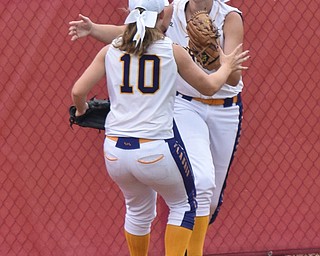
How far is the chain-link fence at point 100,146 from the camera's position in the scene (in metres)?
6.11

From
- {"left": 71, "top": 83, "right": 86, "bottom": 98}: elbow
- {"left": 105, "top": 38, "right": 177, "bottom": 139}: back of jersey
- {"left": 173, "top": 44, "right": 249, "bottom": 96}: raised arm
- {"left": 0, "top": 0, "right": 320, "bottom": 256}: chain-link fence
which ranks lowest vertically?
{"left": 0, "top": 0, "right": 320, "bottom": 256}: chain-link fence

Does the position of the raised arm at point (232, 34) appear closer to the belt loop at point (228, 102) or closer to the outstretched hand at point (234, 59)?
the belt loop at point (228, 102)

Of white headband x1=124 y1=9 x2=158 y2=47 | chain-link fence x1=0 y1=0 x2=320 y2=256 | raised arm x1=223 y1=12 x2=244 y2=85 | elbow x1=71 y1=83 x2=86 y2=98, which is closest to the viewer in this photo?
white headband x1=124 y1=9 x2=158 y2=47

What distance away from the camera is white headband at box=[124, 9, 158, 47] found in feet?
14.0

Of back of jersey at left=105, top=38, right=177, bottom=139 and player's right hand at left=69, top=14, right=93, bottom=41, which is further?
player's right hand at left=69, top=14, right=93, bottom=41

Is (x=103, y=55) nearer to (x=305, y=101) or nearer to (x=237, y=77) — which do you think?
(x=237, y=77)

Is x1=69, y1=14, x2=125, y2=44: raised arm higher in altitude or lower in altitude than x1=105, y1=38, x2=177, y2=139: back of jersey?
lower

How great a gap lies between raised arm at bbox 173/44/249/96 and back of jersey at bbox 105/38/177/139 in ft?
0.14

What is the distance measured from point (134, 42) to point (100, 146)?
2.05m

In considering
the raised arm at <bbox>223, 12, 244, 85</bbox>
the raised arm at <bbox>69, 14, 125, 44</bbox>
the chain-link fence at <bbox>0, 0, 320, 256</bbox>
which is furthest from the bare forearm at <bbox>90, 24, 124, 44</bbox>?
the chain-link fence at <bbox>0, 0, 320, 256</bbox>

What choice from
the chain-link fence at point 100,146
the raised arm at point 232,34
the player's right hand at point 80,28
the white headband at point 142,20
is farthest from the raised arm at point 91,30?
the chain-link fence at point 100,146

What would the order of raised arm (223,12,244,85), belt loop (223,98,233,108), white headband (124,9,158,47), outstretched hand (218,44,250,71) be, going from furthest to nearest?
belt loop (223,98,233,108)
raised arm (223,12,244,85)
outstretched hand (218,44,250,71)
white headband (124,9,158,47)

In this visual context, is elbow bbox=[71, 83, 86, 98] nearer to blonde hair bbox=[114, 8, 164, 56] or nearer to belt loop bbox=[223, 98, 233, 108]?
blonde hair bbox=[114, 8, 164, 56]

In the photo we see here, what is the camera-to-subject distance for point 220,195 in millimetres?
5340
